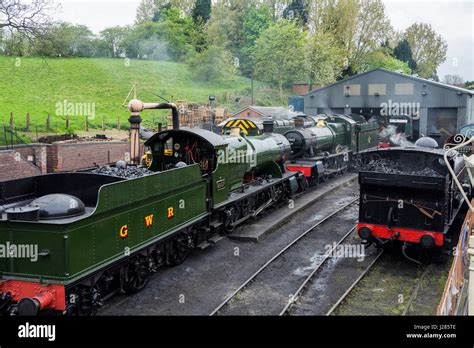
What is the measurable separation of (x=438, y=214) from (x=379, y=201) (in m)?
1.32

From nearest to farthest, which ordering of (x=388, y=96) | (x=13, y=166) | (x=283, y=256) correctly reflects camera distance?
(x=283, y=256)
(x=13, y=166)
(x=388, y=96)

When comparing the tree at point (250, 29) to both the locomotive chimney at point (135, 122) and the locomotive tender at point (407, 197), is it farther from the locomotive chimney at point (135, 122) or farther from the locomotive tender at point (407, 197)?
the locomotive tender at point (407, 197)

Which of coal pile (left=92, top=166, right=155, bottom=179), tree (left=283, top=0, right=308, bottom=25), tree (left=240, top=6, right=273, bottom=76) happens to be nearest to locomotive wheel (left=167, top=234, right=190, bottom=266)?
coal pile (left=92, top=166, right=155, bottom=179)

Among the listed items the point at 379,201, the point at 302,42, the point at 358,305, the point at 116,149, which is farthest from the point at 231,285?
the point at 302,42

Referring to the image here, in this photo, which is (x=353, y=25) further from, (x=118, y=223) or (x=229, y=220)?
(x=118, y=223)

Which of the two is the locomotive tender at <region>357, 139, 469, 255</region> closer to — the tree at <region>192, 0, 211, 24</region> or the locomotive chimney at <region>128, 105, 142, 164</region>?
the locomotive chimney at <region>128, 105, 142, 164</region>

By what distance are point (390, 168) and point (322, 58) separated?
134ft

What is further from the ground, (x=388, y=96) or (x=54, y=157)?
(x=388, y=96)

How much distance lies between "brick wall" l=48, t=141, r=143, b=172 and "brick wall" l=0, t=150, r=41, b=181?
111 cm

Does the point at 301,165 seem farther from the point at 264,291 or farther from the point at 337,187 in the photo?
the point at 264,291

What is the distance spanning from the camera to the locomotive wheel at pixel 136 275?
31.0ft

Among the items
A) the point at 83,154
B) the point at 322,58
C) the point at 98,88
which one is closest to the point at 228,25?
the point at 322,58

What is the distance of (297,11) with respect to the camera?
205ft

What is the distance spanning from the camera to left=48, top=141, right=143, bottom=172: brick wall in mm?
19188
